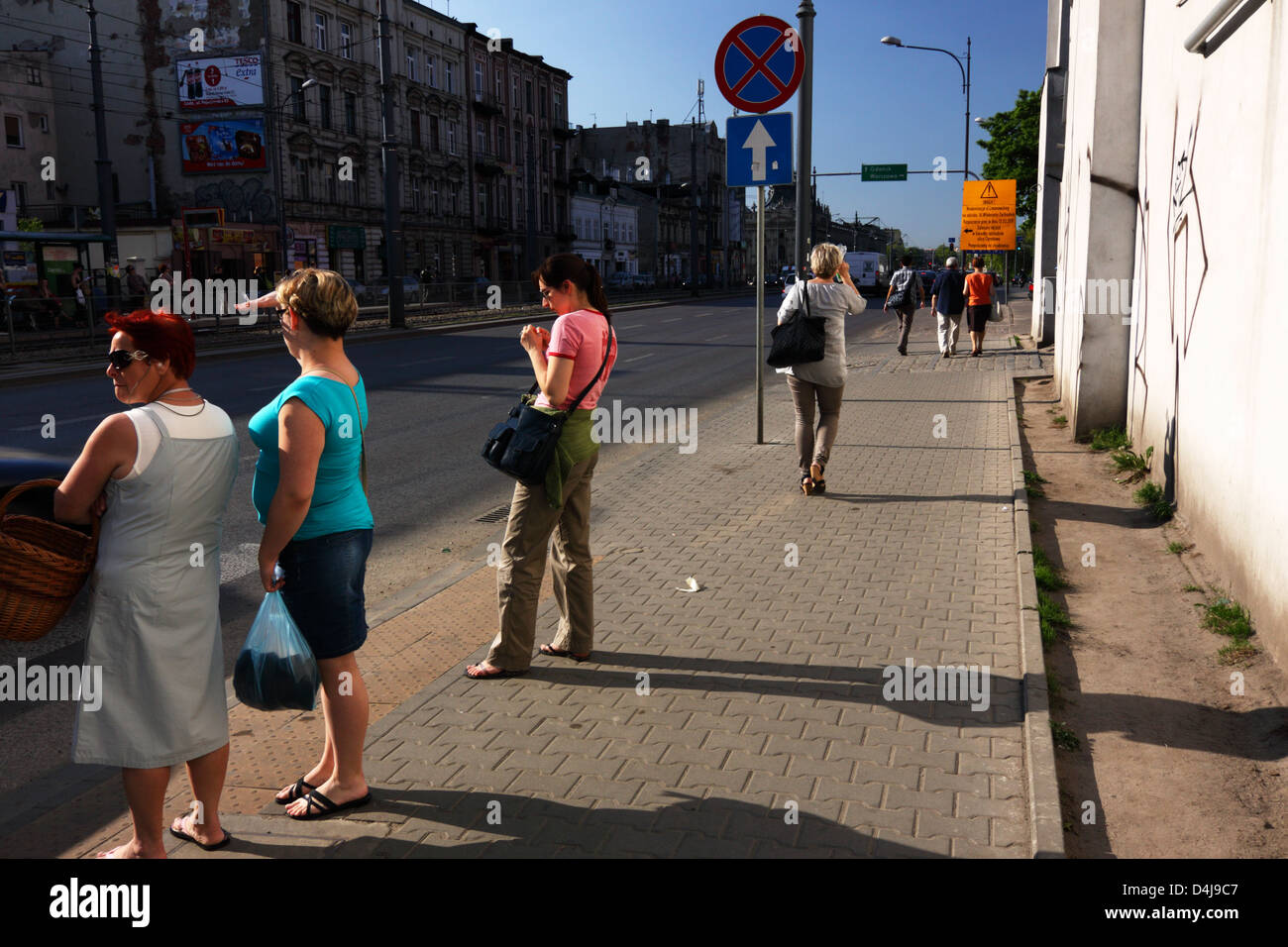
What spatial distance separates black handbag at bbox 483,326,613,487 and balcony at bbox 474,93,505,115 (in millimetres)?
63111

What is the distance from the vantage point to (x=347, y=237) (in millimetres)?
50188

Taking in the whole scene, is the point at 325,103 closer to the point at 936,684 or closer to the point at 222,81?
the point at 222,81

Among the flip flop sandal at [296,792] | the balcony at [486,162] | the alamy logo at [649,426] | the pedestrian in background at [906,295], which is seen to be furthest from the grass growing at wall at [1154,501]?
the balcony at [486,162]

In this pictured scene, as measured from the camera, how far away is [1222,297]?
646 cm

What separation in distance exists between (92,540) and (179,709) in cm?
52

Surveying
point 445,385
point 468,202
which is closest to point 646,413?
point 445,385

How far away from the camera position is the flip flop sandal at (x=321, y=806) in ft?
11.4

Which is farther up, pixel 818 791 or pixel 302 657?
pixel 302 657

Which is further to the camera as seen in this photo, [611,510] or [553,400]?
[611,510]

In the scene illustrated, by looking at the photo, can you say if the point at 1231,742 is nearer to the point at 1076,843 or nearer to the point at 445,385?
the point at 1076,843

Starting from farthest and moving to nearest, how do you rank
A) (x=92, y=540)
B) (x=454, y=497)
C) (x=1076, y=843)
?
(x=454, y=497)
(x=1076, y=843)
(x=92, y=540)

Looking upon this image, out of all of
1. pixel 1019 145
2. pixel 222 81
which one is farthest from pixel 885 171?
pixel 222 81

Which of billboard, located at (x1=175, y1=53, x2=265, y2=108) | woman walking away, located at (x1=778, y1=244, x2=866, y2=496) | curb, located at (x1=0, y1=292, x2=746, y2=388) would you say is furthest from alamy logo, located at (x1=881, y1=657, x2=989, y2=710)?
billboard, located at (x1=175, y1=53, x2=265, y2=108)

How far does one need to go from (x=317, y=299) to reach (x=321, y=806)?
1.58 metres
